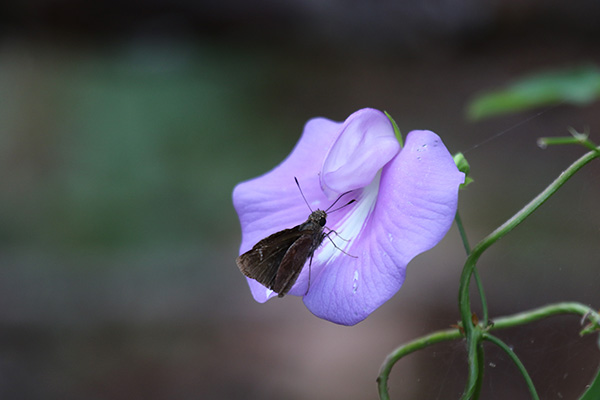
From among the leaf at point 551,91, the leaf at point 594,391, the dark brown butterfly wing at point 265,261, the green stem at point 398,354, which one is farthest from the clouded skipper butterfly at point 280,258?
the leaf at point 551,91

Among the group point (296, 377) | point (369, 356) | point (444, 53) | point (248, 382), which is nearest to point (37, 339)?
point (248, 382)

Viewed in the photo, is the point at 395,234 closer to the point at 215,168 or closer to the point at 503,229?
the point at 503,229

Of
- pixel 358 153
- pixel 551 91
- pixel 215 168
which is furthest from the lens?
pixel 215 168

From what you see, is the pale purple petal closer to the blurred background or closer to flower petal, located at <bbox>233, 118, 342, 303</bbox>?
flower petal, located at <bbox>233, 118, 342, 303</bbox>

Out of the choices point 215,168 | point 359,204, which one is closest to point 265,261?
point 359,204

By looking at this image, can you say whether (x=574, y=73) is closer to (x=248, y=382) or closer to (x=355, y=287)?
(x=355, y=287)

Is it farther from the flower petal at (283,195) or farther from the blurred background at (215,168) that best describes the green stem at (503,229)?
the blurred background at (215,168)
